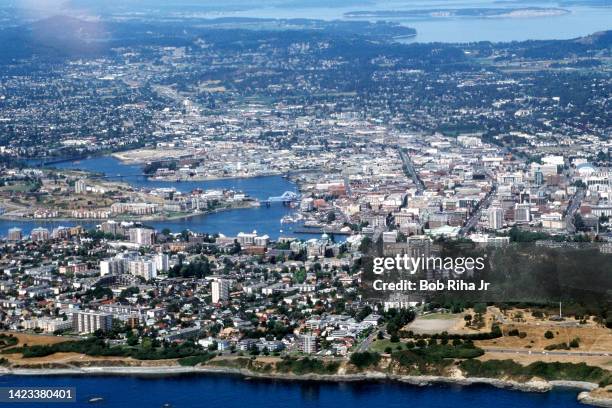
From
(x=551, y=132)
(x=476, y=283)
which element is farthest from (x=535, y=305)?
(x=551, y=132)

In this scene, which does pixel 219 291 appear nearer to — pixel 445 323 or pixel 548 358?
pixel 445 323

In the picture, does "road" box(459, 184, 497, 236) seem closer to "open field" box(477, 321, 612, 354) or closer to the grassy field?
the grassy field

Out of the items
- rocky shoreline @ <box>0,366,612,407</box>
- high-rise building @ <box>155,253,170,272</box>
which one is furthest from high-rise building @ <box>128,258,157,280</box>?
rocky shoreline @ <box>0,366,612,407</box>

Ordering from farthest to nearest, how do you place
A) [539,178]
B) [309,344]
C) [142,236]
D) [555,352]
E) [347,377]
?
[539,178] < [142,236] < [309,344] < [555,352] < [347,377]

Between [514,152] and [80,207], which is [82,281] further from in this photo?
[514,152]

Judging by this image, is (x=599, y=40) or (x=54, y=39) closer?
(x=599, y=40)

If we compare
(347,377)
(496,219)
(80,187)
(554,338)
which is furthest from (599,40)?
(347,377)

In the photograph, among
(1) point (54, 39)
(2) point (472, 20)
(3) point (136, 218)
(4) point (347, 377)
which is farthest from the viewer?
(2) point (472, 20)
